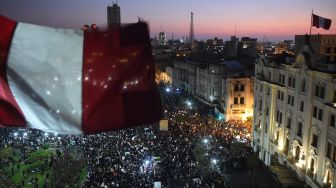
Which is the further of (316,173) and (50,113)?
(316,173)

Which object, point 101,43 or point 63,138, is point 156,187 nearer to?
point 63,138

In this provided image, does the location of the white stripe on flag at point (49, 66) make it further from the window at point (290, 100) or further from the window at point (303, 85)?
the window at point (290, 100)

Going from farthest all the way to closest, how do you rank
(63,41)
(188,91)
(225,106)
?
(188,91)
(225,106)
(63,41)

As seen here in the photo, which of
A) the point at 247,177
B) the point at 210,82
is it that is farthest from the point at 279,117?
the point at 210,82

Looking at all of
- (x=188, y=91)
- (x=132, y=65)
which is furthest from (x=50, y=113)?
(x=188, y=91)

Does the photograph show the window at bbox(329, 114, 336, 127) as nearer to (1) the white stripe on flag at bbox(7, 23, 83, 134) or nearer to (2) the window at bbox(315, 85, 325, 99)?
(2) the window at bbox(315, 85, 325, 99)

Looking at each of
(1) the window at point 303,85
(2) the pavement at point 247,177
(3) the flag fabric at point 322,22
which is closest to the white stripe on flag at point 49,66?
(1) the window at point 303,85

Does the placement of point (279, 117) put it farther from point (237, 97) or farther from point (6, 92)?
point (6, 92)
